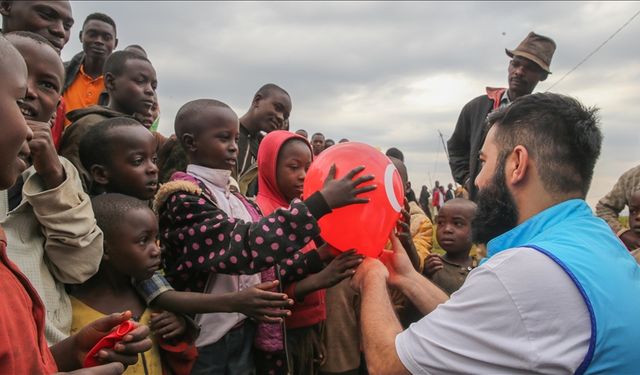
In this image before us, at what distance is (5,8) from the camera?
131 inches

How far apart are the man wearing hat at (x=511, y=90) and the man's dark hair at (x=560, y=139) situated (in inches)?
110

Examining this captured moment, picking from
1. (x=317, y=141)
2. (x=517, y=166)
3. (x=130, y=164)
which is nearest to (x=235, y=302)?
(x=130, y=164)

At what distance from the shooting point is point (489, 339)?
1.77 metres

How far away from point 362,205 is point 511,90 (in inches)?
118

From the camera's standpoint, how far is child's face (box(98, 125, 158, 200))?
263 centimetres

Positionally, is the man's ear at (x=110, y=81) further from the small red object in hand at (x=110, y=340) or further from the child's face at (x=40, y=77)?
the small red object in hand at (x=110, y=340)

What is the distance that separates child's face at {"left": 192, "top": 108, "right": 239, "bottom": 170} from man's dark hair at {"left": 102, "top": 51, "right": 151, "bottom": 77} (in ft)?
3.35

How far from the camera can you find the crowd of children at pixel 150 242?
1.72 metres

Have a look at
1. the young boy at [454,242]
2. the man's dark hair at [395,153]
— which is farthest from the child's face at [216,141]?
the man's dark hair at [395,153]

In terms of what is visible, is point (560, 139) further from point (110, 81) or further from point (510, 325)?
point (110, 81)

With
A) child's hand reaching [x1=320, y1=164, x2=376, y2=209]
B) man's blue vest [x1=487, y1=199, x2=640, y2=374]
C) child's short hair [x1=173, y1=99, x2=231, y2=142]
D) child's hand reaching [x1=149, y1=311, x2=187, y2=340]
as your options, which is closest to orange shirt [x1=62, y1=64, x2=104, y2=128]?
child's short hair [x1=173, y1=99, x2=231, y2=142]

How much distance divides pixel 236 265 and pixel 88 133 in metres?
0.99

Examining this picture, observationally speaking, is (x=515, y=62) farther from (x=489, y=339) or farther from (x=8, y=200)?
(x=8, y=200)

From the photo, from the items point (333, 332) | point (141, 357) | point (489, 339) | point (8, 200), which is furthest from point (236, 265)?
point (333, 332)
